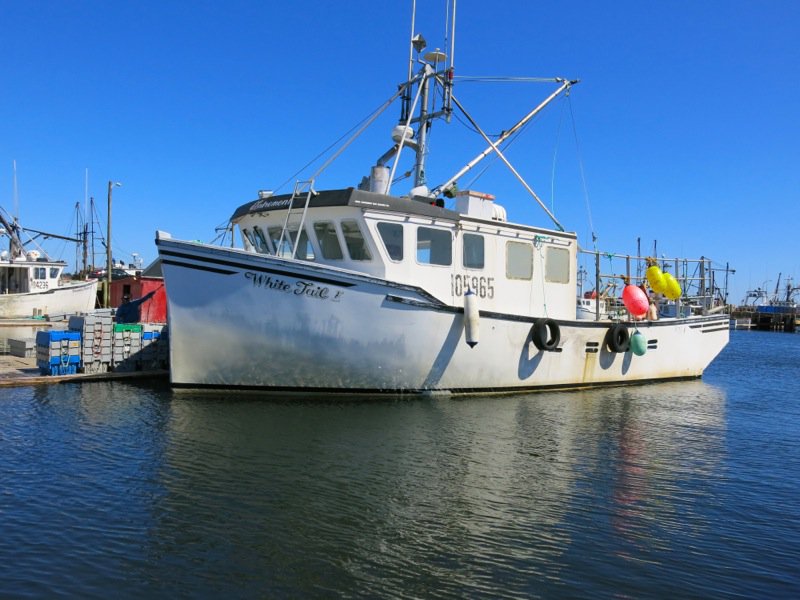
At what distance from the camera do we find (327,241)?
12.5 meters

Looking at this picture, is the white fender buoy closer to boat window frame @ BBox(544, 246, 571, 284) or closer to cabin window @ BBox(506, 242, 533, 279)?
cabin window @ BBox(506, 242, 533, 279)

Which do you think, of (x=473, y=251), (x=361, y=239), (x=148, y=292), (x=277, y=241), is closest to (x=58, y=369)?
(x=277, y=241)

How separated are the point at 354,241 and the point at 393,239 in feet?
2.46

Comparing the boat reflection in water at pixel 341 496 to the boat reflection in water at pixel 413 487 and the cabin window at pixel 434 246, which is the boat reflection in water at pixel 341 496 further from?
the cabin window at pixel 434 246

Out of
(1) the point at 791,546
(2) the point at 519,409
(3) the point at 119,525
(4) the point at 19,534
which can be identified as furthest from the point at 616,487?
(4) the point at 19,534

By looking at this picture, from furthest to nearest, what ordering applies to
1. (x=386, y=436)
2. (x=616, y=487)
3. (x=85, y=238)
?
(x=85, y=238)
(x=386, y=436)
(x=616, y=487)

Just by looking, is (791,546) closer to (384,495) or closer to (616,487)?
(616,487)

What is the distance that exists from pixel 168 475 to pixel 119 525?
4.70 feet

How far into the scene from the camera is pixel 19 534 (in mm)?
5578

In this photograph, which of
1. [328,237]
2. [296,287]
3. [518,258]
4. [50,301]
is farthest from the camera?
[50,301]

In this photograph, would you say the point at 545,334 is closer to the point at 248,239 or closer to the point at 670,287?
the point at 670,287

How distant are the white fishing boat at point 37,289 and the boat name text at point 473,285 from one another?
100ft

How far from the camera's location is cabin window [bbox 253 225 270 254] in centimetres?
1330

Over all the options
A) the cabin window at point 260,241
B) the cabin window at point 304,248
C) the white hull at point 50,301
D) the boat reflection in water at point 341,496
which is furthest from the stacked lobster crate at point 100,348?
the white hull at point 50,301
